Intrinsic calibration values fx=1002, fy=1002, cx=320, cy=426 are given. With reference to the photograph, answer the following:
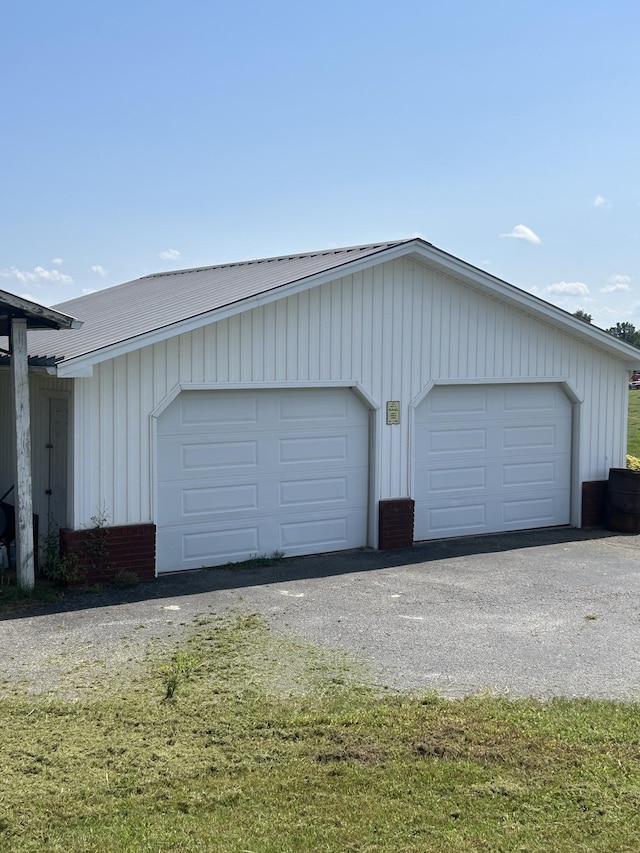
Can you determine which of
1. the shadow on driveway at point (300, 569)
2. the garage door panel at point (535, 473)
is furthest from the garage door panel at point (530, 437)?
the shadow on driveway at point (300, 569)

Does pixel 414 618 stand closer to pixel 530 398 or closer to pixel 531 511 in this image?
pixel 531 511

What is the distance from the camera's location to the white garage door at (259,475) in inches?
462

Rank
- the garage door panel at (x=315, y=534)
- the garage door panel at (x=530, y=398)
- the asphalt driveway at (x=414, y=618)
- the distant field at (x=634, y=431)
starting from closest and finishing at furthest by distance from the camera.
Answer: the asphalt driveway at (x=414, y=618) → the garage door panel at (x=315, y=534) → the garage door panel at (x=530, y=398) → the distant field at (x=634, y=431)

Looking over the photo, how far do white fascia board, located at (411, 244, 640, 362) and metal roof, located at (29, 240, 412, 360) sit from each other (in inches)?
23.1

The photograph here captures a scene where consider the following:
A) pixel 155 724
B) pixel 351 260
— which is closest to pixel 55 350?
pixel 351 260

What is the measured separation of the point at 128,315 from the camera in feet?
43.4

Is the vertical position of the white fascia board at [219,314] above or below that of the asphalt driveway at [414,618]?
above

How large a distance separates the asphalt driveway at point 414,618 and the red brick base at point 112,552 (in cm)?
29

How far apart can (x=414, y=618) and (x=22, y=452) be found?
14.3 ft

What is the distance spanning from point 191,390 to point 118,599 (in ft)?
8.53

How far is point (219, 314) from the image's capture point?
11234 mm

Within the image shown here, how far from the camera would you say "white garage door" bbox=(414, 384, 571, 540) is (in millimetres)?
13797

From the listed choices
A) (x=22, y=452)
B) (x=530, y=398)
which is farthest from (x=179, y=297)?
(x=530, y=398)

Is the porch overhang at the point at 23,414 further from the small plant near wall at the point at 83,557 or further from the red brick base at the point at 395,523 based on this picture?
the red brick base at the point at 395,523
